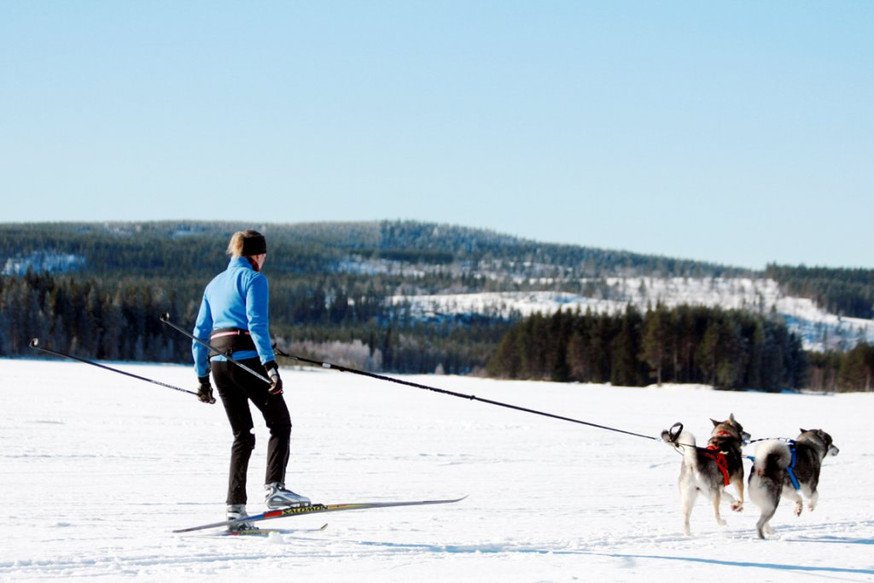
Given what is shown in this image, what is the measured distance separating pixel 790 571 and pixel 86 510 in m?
6.02

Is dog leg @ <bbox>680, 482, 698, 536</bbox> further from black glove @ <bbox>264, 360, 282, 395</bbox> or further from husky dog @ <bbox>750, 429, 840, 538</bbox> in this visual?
black glove @ <bbox>264, 360, 282, 395</bbox>

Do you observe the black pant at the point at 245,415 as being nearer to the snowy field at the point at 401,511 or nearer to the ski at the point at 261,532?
the ski at the point at 261,532

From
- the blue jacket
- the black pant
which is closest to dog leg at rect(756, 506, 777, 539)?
the black pant

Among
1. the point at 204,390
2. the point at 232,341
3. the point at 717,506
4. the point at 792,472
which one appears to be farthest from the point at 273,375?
the point at 792,472

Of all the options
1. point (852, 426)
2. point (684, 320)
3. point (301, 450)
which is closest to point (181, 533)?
point (301, 450)

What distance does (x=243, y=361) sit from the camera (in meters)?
7.02

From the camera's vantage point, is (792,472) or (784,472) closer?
(784,472)

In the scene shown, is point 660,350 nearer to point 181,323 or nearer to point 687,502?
point 181,323

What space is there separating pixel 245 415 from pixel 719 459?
419 cm

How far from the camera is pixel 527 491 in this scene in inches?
428

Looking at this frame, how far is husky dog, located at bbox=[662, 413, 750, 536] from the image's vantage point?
7.92 metres

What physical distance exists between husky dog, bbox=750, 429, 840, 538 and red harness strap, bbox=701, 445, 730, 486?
23 cm

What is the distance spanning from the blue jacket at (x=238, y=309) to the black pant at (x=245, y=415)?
5.2 inches

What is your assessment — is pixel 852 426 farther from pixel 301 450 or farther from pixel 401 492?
pixel 401 492
